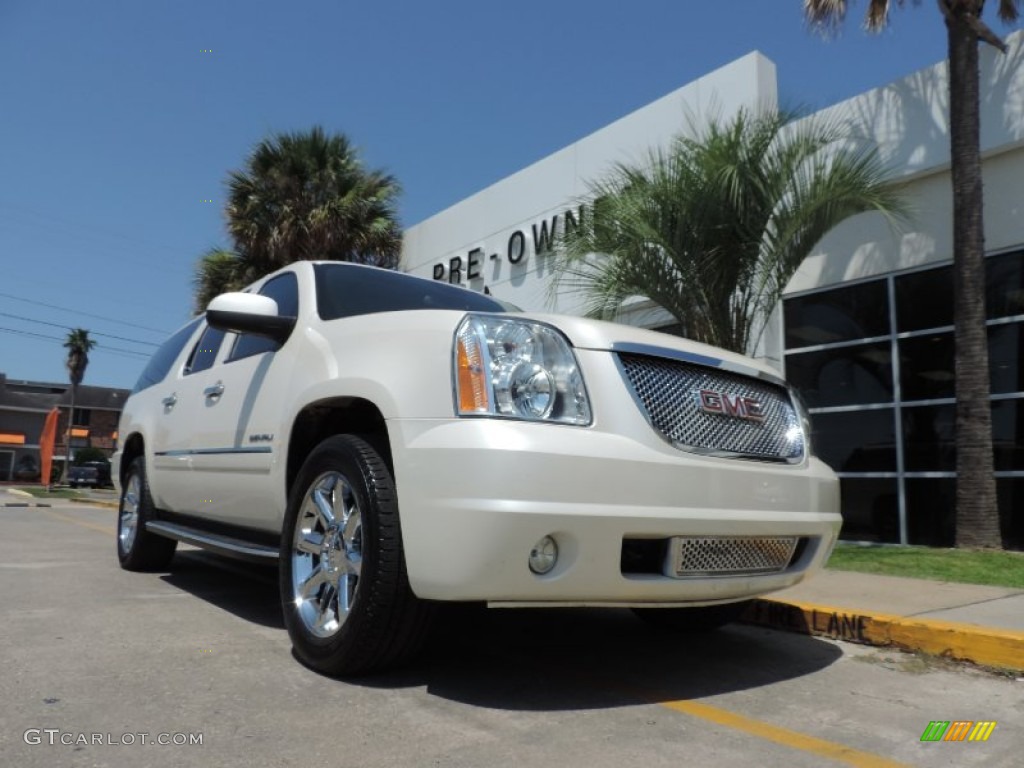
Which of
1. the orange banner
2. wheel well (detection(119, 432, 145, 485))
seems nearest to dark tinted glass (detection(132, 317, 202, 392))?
wheel well (detection(119, 432, 145, 485))

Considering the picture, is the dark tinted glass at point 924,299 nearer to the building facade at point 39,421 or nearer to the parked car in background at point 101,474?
the parked car in background at point 101,474

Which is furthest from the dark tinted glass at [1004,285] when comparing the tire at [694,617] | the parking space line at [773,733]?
the parking space line at [773,733]

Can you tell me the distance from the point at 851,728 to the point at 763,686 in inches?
21.4

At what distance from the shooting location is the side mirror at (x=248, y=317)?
3.95 meters

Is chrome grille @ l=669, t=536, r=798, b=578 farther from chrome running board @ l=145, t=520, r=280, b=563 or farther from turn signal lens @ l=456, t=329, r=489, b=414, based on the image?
chrome running board @ l=145, t=520, r=280, b=563

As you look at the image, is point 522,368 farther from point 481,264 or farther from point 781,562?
point 481,264

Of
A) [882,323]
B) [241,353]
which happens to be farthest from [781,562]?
[882,323]

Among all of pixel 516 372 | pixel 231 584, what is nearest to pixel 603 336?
pixel 516 372

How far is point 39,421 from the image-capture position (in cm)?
5662

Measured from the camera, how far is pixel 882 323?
10344mm

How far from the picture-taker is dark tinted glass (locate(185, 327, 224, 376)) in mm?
5215

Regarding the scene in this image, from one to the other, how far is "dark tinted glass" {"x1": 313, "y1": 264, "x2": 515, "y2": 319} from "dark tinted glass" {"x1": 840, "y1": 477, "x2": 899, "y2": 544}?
24.2 ft

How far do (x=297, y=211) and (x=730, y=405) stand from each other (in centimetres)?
1332

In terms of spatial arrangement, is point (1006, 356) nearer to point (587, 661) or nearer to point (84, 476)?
point (587, 661)
